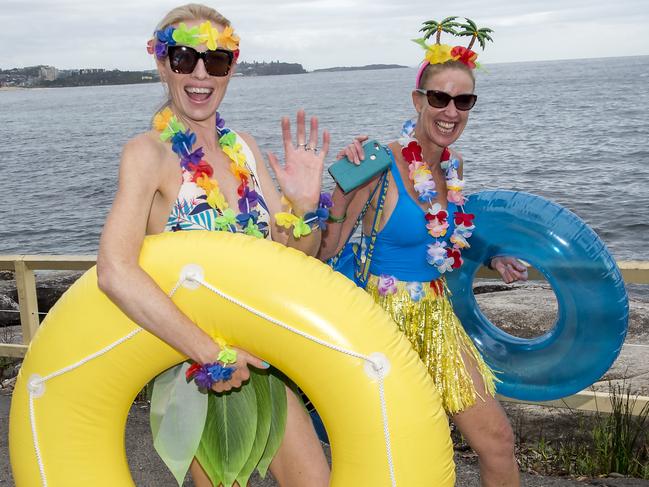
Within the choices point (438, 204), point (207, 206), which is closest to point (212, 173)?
point (207, 206)

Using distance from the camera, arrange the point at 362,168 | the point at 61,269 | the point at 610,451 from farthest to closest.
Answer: the point at 61,269
the point at 610,451
the point at 362,168

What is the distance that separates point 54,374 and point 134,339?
0.27 meters

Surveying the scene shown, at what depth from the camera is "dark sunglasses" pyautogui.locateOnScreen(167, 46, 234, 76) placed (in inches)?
80.0

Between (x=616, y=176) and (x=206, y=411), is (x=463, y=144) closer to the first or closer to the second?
(x=616, y=176)

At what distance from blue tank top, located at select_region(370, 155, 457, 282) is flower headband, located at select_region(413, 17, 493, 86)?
379 mm

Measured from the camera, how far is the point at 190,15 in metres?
2.07

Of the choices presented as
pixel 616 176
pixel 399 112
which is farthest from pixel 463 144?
Answer: pixel 399 112

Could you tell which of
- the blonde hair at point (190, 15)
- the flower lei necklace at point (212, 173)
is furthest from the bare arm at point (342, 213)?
the blonde hair at point (190, 15)

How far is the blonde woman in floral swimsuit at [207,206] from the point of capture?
185cm

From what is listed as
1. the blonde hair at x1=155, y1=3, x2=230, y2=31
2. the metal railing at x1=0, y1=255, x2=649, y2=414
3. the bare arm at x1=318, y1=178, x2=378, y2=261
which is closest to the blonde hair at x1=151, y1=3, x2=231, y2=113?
the blonde hair at x1=155, y1=3, x2=230, y2=31

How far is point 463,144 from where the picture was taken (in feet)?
106

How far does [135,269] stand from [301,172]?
0.55 meters

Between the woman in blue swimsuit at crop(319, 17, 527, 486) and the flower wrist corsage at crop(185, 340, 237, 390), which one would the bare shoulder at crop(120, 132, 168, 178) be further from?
the woman in blue swimsuit at crop(319, 17, 527, 486)

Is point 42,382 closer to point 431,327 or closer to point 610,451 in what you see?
point 431,327
